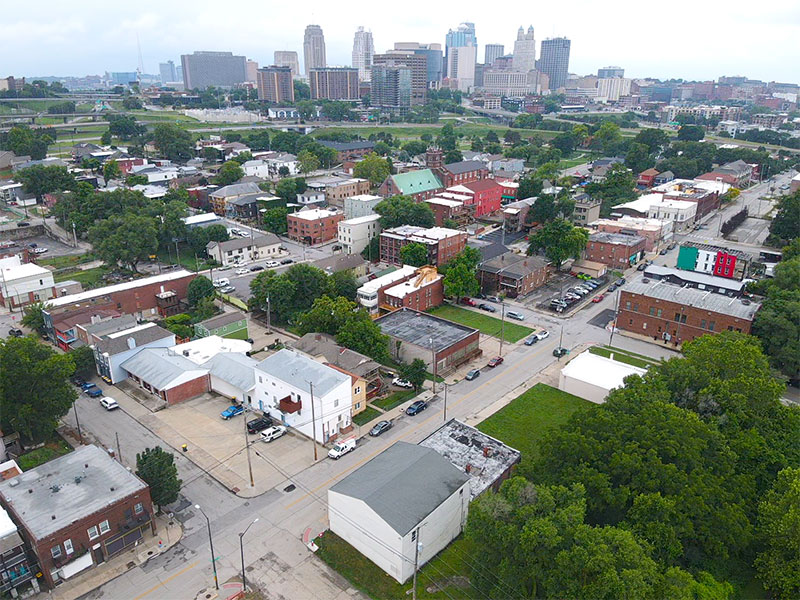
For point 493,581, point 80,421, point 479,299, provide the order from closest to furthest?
point 493,581
point 80,421
point 479,299

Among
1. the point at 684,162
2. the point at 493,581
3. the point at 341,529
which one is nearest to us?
the point at 493,581

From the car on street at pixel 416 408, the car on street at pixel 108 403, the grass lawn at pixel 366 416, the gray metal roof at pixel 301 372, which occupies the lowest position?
the grass lawn at pixel 366 416

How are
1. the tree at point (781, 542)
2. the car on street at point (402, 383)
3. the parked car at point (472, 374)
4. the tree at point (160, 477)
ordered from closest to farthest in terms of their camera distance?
the tree at point (781, 542)
the tree at point (160, 477)
the car on street at point (402, 383)
the parked car at point (472, 374)

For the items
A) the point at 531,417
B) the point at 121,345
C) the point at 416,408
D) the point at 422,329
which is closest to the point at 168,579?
the point at 416,408

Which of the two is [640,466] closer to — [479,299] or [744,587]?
[744,587]

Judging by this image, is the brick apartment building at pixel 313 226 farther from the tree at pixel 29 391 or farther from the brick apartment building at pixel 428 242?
the tree at pixel 29 391

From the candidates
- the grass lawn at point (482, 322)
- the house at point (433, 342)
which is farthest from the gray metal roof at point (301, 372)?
the grass lawn at point (482, 322)

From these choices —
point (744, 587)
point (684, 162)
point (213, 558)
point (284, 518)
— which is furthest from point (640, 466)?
point (684, 162)
